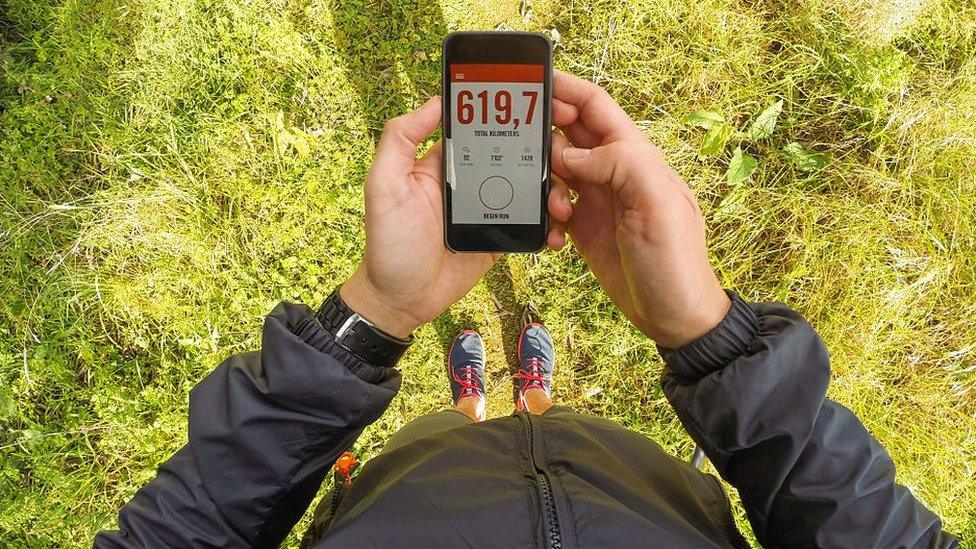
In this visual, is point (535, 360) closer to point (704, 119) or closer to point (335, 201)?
point (335, 201)

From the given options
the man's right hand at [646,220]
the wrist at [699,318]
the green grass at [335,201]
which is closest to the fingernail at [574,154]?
the man's right hand at [646,220]

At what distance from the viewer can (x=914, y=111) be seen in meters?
3.10

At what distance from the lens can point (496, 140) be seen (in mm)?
1914

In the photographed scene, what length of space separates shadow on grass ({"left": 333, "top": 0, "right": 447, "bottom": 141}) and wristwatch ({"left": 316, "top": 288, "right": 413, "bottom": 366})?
172 cm

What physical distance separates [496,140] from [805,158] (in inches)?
81.5

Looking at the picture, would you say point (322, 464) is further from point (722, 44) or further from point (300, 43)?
point (722, 44)

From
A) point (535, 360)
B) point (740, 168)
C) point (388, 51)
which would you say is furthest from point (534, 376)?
point (388, 51)

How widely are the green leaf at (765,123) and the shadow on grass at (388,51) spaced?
1.70 m

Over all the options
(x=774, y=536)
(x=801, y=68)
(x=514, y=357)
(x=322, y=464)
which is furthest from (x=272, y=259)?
(x=801, y=68)

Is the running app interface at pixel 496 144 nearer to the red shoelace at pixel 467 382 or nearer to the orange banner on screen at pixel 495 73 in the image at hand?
the orange banner on screen at pixel 495 73

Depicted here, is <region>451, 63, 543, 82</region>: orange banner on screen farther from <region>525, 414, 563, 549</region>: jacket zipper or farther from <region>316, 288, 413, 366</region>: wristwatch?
<region>525, 414, 563, 549</region>: jacket zipper

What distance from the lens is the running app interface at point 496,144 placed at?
185cm

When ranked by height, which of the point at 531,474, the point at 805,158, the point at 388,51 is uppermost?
the point at 388,51

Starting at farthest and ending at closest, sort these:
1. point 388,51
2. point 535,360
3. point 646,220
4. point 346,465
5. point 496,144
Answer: point 388,51
point 535,360
point 346,465
point 496,144
point 646,220
